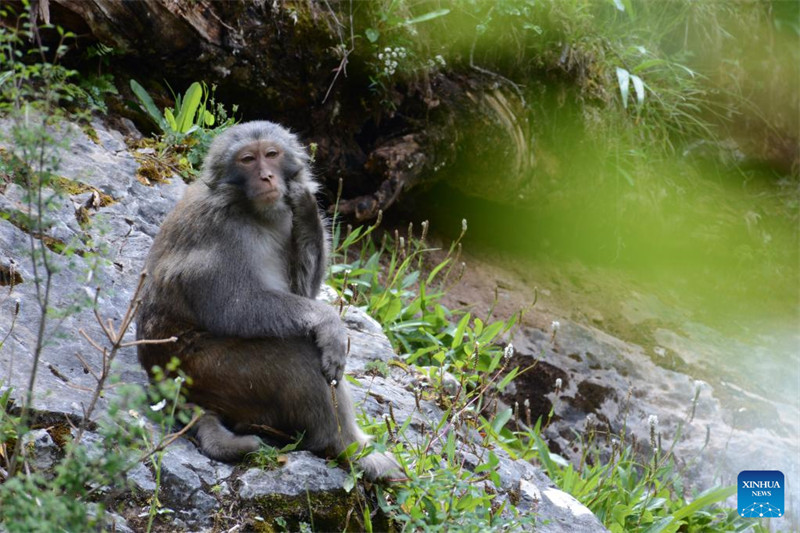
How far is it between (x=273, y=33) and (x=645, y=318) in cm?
416

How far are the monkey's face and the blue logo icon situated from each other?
344 centimetres

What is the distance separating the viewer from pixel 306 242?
4.50m

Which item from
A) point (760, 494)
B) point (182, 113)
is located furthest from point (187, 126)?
point (760, 494)

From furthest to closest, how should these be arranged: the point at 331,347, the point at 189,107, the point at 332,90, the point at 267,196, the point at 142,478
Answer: the point at 332,90 → the point at 189,107 → the point at 267,196 → the point at 331,347 → the point at 142,478

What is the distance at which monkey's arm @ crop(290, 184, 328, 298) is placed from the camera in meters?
4.48

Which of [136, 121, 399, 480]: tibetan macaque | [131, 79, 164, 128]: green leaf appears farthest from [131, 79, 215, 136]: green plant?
[136, 121, 399, 480]: tibetan macaque

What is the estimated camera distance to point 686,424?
6.99 meters

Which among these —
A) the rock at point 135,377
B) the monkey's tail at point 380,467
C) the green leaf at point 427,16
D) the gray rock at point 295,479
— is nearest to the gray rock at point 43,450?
the rock at point 135,377

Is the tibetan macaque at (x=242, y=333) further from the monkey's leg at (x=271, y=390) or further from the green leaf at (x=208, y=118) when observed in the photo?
the green leaf at (x=208, y=118)

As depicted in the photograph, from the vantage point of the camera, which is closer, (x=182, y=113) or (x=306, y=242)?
(x=306, y=242)

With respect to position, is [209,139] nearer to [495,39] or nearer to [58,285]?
[58,285]

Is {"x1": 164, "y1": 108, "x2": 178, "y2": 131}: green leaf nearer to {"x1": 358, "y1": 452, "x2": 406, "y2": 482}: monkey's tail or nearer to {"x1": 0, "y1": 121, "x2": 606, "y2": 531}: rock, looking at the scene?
{"x1": 0, "y1": 121, "x2": 606, "y2": 531}: rock

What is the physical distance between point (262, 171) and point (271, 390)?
1043mm

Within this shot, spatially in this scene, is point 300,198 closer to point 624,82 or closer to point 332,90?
point 332,90
